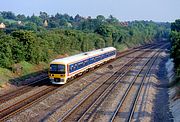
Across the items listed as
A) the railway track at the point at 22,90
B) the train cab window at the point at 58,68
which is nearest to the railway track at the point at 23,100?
the railway track at the point at 22,90

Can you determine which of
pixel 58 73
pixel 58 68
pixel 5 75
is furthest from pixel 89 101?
pixel 5 75

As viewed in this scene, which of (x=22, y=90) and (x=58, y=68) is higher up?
(x=58, y=68)

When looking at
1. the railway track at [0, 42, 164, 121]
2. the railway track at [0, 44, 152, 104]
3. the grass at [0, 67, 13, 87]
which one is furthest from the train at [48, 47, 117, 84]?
the grass at [0, 67, 13, 87]

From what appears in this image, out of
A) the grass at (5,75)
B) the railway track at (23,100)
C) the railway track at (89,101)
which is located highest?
the grass at (5,75)

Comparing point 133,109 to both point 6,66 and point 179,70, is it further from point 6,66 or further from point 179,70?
point 6,66

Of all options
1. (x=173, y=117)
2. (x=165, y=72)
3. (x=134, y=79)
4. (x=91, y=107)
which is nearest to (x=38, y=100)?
(x=91, y=107)

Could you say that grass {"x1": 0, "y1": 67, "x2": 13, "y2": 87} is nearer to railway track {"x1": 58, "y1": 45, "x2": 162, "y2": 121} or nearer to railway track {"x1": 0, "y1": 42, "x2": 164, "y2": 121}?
railway track {"x1": 0, "y1": 42, "x2": 164, "y2": 121}

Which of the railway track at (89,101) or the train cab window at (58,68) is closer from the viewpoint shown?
the railway track at (89,101)

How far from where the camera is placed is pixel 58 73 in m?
33.5

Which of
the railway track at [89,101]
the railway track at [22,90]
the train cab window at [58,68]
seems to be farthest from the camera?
the train cab window at [58,68]

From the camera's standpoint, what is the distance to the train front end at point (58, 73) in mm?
33406

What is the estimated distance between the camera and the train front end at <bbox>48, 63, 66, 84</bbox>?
33.4 m

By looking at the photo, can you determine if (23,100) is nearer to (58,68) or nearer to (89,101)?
(89,101)

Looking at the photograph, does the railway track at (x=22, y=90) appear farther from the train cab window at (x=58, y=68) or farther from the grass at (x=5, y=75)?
the grass at (x=5, y=75)
